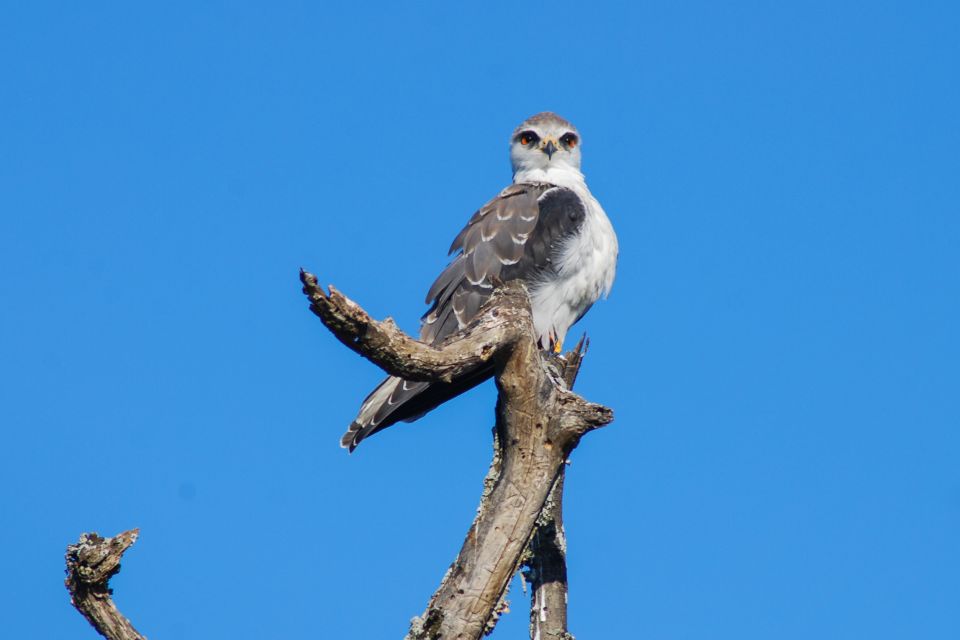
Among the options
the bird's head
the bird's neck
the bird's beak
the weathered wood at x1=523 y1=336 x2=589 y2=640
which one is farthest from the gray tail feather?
the bird's beak

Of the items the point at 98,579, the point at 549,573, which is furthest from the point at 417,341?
the point at 549,573

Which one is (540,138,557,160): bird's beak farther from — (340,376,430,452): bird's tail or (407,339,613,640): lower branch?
(407,339,613,640): lower branch

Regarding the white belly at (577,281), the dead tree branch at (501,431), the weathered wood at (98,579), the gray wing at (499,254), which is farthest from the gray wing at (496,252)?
the weathered wood at (98,579)

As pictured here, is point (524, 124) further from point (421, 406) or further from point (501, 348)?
point (501, 348)

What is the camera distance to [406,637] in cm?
473

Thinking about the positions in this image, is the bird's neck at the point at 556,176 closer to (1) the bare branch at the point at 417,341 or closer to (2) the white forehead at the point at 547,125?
(2) the white forehead at the point at 547,125

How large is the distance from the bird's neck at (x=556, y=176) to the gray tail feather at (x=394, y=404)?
2.56 m

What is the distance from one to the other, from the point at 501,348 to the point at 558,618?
230 cm

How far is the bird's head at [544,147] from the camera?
31.8ft

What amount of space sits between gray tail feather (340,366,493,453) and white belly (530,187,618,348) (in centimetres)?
115

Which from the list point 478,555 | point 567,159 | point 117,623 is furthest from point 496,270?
point 117,623

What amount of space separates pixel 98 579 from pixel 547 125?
651cm

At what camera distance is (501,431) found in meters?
5.31

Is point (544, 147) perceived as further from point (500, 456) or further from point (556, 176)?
point (500, 456)
